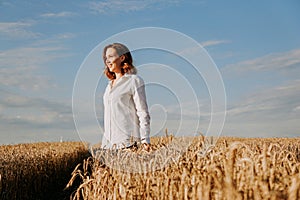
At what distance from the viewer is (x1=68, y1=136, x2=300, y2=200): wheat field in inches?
109

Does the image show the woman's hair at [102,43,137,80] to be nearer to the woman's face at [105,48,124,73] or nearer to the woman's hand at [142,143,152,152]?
the woman's face at [105,48,124,73]

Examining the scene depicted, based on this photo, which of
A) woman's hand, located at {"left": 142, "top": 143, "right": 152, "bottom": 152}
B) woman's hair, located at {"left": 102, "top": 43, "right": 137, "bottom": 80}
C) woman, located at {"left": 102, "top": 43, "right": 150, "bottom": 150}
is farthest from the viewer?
woman's hair, located at {"left": 102, "top": 43, "right": 137, "bottom": 80}

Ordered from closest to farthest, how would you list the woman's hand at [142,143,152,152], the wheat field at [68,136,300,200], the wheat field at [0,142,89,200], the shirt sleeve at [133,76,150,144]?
the wheat field at [68,136,300,200] → the woman's hand at [142,143,152,152] → the shirt sleeve at [133,76,150,144] → the wheat field at [0,142,89,200]

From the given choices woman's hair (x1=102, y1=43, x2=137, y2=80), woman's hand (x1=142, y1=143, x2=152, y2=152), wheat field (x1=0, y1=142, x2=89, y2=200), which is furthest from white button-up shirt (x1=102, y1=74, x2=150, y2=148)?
wheat field (x1=0, y1=142, x2=89, y2=200)

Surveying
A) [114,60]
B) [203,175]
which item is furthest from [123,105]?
[203,175]

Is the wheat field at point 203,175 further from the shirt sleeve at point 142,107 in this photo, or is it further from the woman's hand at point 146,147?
the shirt sleeve at point 142,107

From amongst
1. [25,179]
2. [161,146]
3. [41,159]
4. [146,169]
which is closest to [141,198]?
[146,169]

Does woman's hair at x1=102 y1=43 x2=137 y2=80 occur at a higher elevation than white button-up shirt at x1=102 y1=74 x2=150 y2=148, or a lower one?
higher

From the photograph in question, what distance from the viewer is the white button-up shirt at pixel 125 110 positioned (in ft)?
19.1

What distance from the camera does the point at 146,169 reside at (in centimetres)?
478

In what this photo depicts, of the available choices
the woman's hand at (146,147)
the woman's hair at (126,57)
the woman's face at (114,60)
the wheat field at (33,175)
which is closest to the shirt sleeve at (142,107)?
the woman's hand at (146,147)

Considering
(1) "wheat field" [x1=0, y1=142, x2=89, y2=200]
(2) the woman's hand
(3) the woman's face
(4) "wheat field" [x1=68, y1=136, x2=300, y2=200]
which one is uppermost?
(3) the woman's face

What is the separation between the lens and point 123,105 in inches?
234

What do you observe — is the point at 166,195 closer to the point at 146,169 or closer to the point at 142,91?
the point at 146,169
